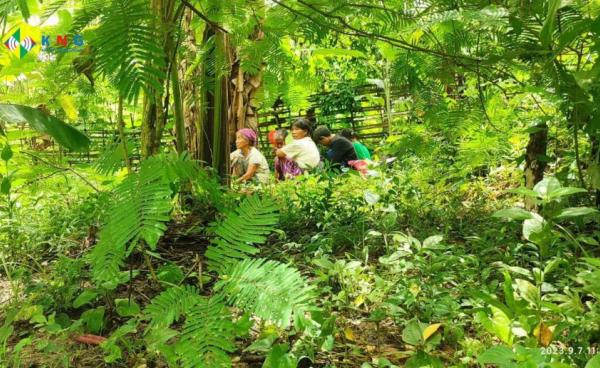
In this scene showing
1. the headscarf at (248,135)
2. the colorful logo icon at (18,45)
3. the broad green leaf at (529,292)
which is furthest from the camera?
the headscarf at (248,135)

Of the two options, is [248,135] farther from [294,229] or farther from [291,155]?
[294,229]

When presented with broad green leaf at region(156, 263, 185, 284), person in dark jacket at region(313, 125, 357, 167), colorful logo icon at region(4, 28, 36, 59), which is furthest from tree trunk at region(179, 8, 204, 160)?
person in dark jacket at region(313, 125, 357, 167)

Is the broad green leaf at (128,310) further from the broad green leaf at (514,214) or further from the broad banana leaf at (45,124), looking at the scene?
the broad green leaf at (514,214)

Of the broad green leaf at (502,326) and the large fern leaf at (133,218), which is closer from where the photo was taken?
the large fern leaf at (133,218)

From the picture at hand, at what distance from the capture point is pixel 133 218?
947 mm

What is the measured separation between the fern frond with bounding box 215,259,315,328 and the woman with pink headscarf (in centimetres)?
361

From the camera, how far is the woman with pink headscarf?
4.69 meters

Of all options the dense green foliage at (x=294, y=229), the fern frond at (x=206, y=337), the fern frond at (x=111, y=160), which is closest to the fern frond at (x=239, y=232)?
the dense green foliage at (x=294, y=229)

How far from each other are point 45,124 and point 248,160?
3890mm

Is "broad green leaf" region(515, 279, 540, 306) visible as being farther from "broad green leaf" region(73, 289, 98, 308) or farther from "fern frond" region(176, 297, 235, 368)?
"broad green leaf" region(73, 289, 98, 308)

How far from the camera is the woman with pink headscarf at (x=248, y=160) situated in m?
4.69

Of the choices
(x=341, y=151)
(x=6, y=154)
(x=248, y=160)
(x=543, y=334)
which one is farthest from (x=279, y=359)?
(x=341, y=151)

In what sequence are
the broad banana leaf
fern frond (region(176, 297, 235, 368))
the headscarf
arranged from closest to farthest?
1. fern frond (region(176, 297, 235, 368))
2. the broad banana leaf
3. the headscarf

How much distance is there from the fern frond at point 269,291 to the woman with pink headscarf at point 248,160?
361cm
